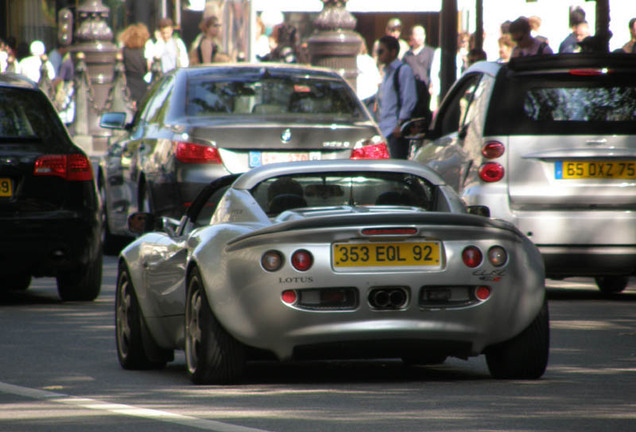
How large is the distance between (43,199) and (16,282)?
1.90m

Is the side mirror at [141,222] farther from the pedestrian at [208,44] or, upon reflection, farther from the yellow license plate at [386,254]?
the pedestrian at [208,44]

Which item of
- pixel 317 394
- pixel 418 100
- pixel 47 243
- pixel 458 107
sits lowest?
pixel 47 243

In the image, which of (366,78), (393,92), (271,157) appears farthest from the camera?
(366,78)

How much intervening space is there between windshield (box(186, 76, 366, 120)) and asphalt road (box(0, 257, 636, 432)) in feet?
13.3

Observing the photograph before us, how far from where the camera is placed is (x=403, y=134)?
14.2 m

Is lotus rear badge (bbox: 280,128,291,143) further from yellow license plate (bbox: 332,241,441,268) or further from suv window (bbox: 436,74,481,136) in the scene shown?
yellow license plate (bbox: 332,241,441,268)

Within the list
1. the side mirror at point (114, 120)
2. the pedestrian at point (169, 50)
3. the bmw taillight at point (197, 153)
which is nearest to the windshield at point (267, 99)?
the bmw taillight at point (197, 153)

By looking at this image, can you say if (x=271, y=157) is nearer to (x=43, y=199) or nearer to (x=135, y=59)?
(x=43, y=199)

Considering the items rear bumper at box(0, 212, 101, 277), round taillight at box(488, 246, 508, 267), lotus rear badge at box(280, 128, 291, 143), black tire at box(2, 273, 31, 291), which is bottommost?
black tire at box(2, 273, 31, 291)

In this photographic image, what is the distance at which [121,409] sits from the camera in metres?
7.15

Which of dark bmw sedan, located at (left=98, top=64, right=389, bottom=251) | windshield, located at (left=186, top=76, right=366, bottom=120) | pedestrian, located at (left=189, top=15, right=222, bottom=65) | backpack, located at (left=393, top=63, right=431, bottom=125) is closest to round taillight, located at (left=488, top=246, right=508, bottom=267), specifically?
dark bmw sedan, located at (left=98, top=64, right=389, bottom=251)

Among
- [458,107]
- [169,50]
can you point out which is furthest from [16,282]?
[169,50]

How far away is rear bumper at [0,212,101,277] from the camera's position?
12102 mm

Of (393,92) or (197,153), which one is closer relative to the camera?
(197,153)
